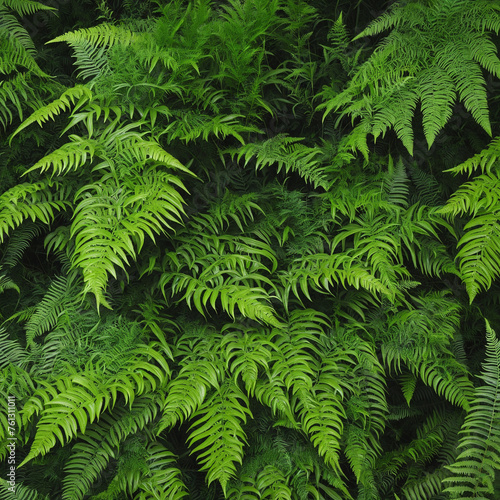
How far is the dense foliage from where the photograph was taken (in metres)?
2.14

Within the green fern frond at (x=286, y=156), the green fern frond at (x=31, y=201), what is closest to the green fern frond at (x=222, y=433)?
the green fern frond at (x=286, y=156)

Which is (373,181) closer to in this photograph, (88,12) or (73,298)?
(73,298)

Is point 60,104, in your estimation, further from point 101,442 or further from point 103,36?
point 101,442

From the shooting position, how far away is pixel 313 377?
230 centimetres

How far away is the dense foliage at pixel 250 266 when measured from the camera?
84.4 inches

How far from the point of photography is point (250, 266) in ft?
7.87

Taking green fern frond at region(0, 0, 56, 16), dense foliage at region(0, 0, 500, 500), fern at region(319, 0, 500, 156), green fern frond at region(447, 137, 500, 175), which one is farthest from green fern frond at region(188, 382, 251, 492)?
green fern frond at region(0, 0, 56, 16)

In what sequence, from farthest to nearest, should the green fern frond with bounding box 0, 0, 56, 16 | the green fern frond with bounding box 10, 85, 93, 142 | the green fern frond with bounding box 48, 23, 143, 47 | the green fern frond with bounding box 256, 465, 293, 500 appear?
the green fern frond with bounding box 0, 0, 56, 16 → the green fern frond with bounding box 48, 23, 143, 47 → the green fern frond with bounding box 10, 85, 93, 142 → the green fern frond with bounding box 256, 465, 293, 500

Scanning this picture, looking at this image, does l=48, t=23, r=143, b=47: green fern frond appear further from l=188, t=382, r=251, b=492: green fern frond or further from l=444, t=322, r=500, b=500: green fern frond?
l=444, t=322, r=500, b=500: green fern frond

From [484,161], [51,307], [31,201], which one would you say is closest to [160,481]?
[51,307]

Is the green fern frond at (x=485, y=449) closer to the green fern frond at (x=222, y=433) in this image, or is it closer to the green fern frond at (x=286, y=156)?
the green fern frond at (x=222, y=433)

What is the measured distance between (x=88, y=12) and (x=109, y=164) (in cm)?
151

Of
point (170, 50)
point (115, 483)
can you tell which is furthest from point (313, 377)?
point (170, 50)

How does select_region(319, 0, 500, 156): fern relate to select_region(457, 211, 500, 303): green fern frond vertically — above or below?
above
